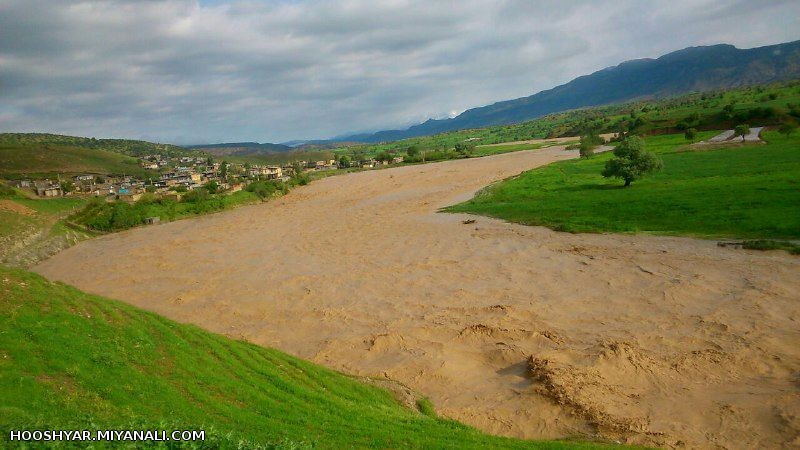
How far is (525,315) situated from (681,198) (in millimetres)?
22152

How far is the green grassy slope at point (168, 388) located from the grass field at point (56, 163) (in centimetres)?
7648

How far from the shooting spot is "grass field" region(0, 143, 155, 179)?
246 feet

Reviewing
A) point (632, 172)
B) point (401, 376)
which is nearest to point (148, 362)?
point (401, 376)

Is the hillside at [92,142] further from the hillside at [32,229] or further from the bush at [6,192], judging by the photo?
the hillside at [32,229]

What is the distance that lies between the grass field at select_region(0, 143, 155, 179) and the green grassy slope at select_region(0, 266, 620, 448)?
76.5 metres

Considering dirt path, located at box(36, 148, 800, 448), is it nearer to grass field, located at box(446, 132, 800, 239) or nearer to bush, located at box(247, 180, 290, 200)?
grass field, located at box(446, 132, 800, 239)

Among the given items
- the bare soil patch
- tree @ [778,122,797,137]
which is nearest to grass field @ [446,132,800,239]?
tree @ [778,122,797,137]

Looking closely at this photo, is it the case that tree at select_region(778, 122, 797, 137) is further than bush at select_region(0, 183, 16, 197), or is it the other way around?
tree at select_region(778, 122, 797, 137)

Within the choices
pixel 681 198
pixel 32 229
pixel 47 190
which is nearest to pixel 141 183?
pixel 47 190

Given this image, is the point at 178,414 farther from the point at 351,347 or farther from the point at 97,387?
the point at 351,347

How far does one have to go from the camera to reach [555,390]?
12.5 meters

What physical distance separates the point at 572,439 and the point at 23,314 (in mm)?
12036

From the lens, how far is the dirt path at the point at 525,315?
38.9ft

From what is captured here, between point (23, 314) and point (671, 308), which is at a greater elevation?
point (23, 314)
